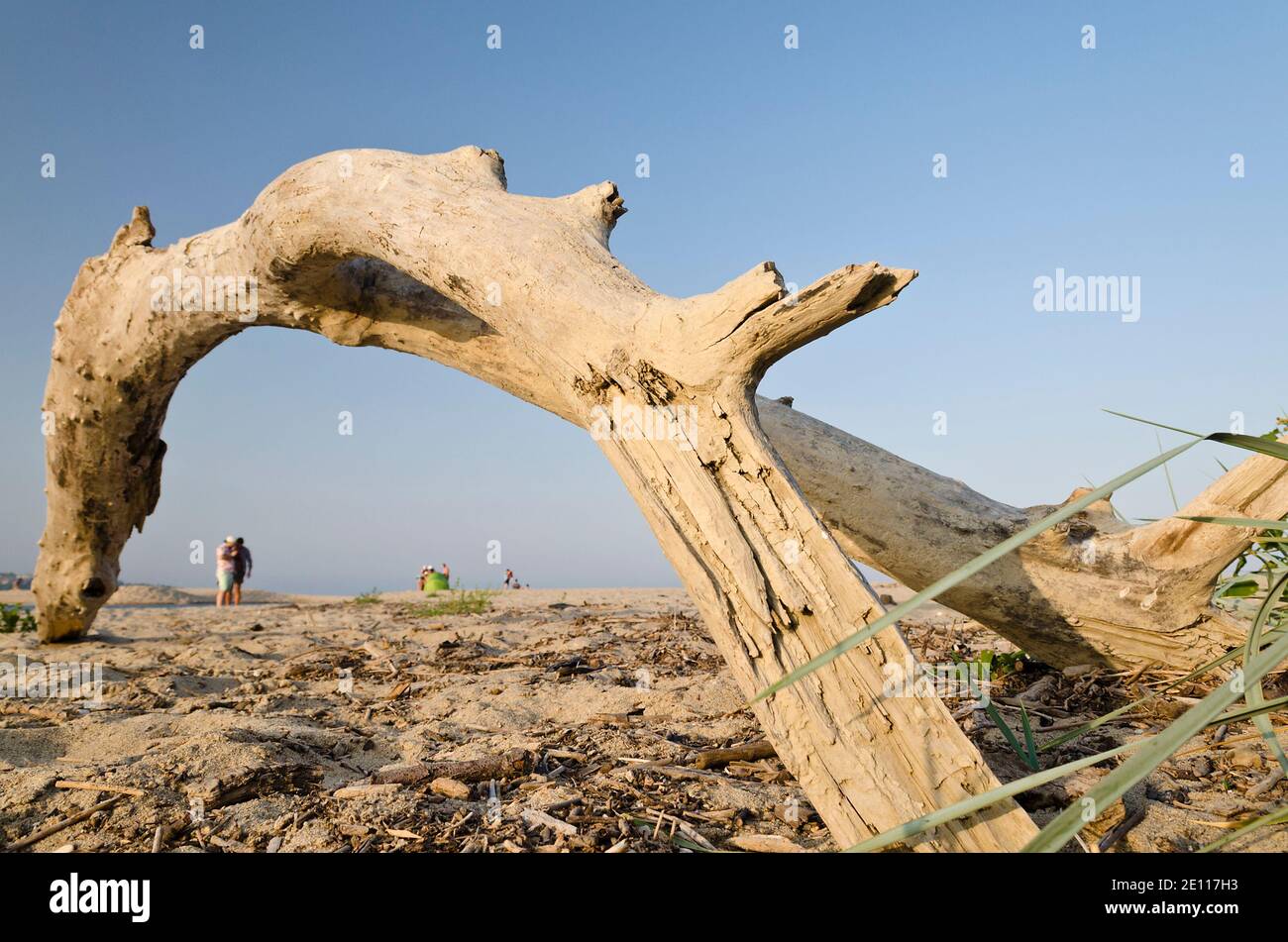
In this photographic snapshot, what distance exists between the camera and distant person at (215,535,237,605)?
13664 millimetres

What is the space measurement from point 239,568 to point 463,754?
12.2 metres

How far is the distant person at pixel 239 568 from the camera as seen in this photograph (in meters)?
13.8

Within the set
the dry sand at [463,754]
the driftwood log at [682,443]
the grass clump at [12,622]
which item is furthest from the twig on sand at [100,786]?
the grass clump at [12,622]

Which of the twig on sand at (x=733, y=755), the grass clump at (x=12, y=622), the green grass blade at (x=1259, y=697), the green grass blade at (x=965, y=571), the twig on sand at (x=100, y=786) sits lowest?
the twig on sand at (x=733, y=755)

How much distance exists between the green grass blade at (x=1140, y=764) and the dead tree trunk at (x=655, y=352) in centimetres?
100

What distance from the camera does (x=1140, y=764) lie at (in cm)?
126

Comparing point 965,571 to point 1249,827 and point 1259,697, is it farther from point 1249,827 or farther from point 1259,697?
point 1259,697

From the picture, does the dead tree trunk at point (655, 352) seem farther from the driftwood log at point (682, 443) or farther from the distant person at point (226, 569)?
the distant person at point (226, 569)

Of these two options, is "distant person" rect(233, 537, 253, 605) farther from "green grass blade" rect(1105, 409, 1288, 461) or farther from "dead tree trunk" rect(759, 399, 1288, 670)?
"green grass blade" rect(1105, 409, 1288, 461)

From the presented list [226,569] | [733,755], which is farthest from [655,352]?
[226,569]
